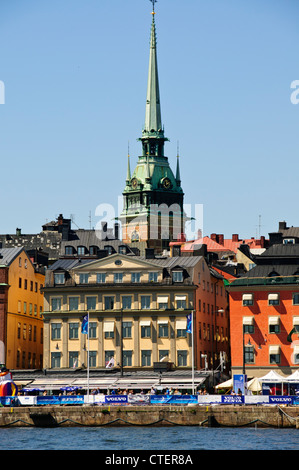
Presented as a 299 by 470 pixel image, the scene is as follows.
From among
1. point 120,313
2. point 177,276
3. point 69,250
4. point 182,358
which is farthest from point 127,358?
point 69,250

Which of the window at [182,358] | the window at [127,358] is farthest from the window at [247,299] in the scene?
the window at [127,358]

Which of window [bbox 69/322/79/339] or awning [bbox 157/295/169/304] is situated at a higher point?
awning [bbox 157/295/169/304]

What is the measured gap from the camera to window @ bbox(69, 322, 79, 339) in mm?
131125

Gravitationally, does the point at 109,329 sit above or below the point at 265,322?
below

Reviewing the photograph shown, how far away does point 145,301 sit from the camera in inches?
5138

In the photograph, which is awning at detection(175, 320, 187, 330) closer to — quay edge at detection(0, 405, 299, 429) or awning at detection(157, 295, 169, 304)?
awning at detection(157, 295, 169, 304)

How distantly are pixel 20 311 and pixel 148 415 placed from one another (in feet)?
147

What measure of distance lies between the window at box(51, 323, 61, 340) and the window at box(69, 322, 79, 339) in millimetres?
1259

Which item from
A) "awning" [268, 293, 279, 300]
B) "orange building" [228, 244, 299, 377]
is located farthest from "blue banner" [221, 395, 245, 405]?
"awning" [268, 293, 279, 300]

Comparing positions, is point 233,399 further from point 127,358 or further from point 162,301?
point 162,301

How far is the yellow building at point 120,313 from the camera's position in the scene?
12875 cm

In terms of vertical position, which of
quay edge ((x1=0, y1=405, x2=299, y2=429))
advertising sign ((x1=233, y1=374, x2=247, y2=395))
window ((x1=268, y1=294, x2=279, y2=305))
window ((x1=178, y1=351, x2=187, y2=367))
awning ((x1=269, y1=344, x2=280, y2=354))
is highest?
window ((x1=268, y1=294, x2=279, y2=305))

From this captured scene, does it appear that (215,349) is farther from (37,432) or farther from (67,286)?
(37,432)
